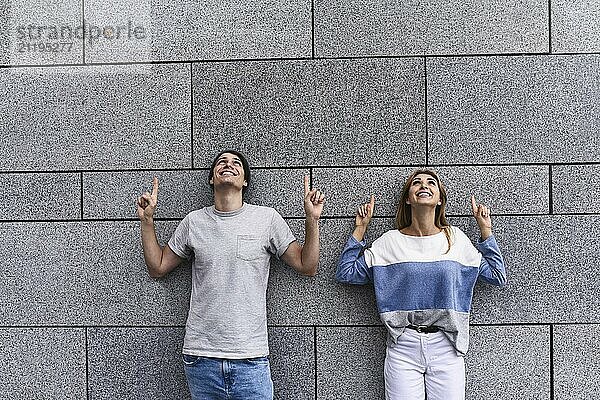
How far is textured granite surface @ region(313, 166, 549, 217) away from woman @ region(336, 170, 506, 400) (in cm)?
11

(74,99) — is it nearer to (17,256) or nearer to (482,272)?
(17,256)

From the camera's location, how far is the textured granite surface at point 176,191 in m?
4.59

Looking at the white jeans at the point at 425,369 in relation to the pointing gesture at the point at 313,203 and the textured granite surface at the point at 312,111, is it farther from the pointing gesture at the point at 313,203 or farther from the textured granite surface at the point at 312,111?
the textured granite surface at the point at 312,111

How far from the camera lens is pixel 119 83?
4.67m

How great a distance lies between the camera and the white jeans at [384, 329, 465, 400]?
4.28 m

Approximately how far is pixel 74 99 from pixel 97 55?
0.29 metres

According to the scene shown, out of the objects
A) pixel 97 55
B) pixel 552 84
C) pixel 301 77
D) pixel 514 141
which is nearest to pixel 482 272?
pixel 514 141

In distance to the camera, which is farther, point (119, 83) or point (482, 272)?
point (119, 83)

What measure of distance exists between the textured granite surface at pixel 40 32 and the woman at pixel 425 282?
6.63ft

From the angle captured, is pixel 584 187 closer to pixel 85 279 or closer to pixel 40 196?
pixel 85 279

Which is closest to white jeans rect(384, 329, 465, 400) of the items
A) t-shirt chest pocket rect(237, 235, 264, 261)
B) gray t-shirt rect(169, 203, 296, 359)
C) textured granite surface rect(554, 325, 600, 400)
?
textured granite surface rect(554, 325, 600, 400)

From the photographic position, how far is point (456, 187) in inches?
179


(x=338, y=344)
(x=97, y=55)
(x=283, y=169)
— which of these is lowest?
(x=338, y=344)

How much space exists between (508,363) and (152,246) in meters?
2.12
